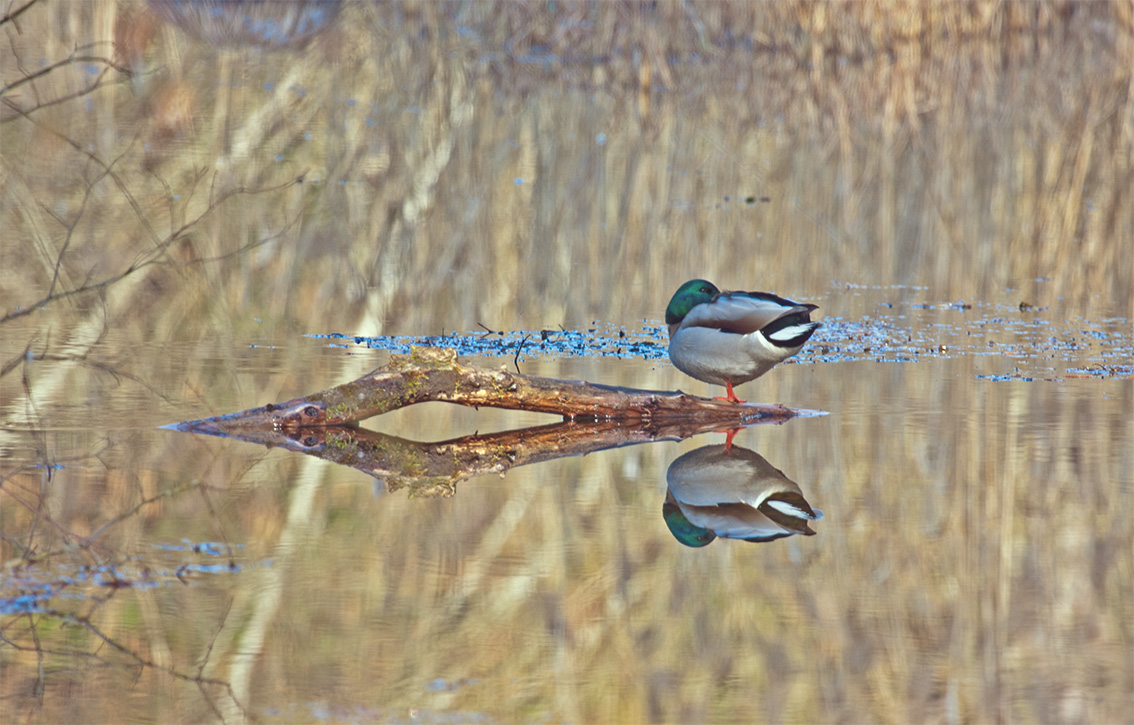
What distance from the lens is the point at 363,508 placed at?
15.7ft

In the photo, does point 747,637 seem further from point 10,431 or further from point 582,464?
point 10,431

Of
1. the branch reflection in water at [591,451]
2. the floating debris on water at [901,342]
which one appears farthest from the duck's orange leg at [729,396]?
the floating debris on water at [901,342]

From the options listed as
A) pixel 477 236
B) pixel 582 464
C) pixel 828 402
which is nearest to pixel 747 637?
pixel 582 464

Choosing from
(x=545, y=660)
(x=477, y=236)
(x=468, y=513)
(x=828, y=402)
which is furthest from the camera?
(x=477, y=236)

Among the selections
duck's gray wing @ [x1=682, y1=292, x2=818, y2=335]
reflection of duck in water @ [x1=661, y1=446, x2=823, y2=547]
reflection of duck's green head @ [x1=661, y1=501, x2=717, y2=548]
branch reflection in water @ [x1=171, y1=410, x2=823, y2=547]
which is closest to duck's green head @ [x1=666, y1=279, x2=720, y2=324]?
duck's gray wing @ [x1=682, y1=292, x2=818, y2=335]

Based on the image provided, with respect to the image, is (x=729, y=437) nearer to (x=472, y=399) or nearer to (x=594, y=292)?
(x=472, y=399)

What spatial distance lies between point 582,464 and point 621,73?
529 inches

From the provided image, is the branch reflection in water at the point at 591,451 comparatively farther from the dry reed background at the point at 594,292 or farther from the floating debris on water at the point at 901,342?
the floating debris on water at the point at 901,342

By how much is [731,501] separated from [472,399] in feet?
4.65

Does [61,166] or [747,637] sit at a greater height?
[61,166]

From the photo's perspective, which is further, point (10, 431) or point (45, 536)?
point (10, 431)

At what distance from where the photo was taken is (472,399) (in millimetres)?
5965

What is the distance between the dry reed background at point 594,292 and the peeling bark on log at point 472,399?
0.80 feet

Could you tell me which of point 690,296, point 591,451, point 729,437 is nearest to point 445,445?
point 591,451
